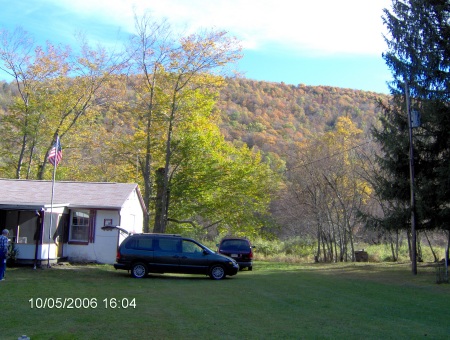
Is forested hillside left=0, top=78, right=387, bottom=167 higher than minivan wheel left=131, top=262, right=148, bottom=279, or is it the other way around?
forested hillside left=0, top=78, right=387, bottom=167

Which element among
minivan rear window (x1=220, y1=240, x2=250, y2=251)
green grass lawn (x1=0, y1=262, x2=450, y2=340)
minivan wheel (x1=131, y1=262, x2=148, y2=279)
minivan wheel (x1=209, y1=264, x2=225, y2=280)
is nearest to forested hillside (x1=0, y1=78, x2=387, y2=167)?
minivan rear window (x1=220, y1=240, x2=250, y2=251)

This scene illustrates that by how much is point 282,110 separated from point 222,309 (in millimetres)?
72375

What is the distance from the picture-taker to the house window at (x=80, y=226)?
22.8 m

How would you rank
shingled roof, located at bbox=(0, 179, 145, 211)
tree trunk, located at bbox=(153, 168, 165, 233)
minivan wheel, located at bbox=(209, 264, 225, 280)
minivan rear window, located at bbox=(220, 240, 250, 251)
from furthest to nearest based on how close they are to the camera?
tree trunk, located at bbox=(153, 168, 165, 233) → minivan rear window, located at bbox=(220, 240, 250, 251) → shingled roof, located at bbox=(0, 179, 145, 211) → minivan wheel, located at bbox=(209, 264, 225, 280)

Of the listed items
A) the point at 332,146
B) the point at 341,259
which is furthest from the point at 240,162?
the point at 341,259

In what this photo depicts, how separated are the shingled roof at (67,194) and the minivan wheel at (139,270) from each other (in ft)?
16.3

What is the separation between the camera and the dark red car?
23.2m

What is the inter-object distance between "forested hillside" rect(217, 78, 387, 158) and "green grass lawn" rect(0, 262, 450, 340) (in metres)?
34.5

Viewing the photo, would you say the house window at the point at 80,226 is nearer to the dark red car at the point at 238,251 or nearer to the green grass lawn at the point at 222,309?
the green grass lawn at the point at 222,309

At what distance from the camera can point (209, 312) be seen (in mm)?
10039

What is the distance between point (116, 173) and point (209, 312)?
1147 inches

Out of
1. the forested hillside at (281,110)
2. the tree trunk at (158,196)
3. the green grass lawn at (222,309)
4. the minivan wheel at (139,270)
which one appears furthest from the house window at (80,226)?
the forested hillside at (281,110)

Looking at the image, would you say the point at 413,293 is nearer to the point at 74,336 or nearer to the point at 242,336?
the point at 242,336

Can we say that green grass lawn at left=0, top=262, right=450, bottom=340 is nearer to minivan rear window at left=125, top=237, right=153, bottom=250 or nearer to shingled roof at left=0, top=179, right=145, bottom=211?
minivan rear window at left=125, top=237, right=153, bottom=250
